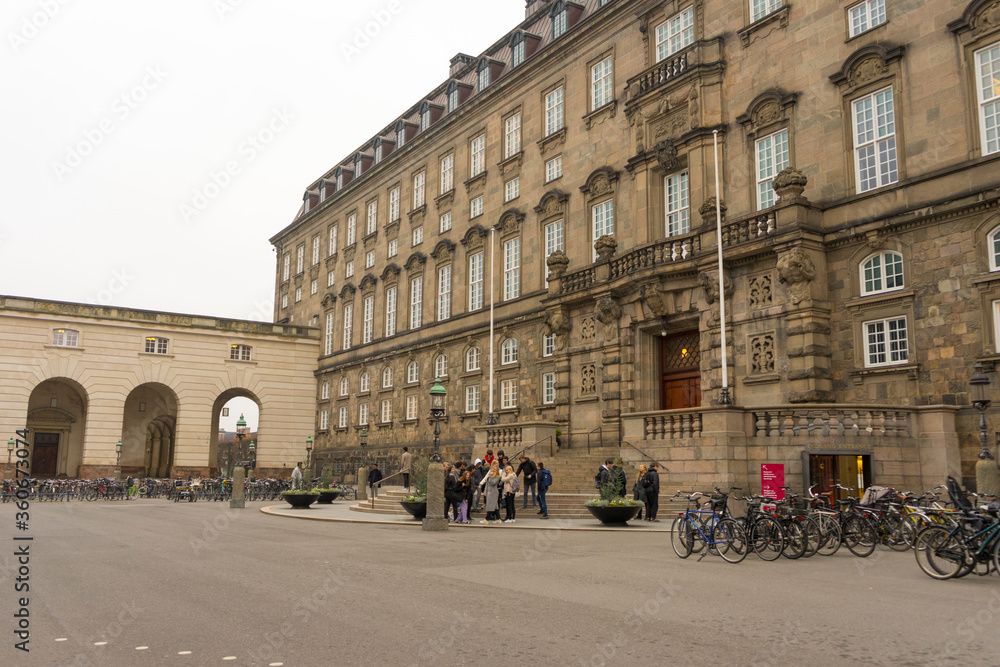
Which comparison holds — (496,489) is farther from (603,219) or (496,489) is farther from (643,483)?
(603,219)

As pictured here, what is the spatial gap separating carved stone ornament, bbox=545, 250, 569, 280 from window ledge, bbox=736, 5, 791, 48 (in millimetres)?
9977

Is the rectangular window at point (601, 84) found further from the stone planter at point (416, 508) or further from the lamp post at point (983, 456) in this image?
the lamp post at point (983, 456)

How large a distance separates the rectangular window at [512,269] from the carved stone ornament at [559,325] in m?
5.97

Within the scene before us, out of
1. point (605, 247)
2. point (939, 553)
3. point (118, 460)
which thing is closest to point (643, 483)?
point (939, 553)

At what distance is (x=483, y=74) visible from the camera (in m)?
44.2

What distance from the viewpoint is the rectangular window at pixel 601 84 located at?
34.3 metres

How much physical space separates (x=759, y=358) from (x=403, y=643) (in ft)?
64.5

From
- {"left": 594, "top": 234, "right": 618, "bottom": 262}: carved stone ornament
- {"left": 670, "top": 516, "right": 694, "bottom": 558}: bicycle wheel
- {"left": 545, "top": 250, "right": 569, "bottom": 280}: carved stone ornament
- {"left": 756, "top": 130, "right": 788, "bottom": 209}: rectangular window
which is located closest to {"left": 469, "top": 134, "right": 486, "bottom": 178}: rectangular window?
{"left": 545, "top": 250, "right": 569, "bottom": 280}: carved stone ornament

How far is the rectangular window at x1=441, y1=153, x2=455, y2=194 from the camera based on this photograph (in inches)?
1783

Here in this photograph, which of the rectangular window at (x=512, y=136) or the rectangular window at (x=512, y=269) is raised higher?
the rectangular window at (x=512, y=136)

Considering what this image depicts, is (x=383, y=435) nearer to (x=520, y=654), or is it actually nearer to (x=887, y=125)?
(x=887, y=125)

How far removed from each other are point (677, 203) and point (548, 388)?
9.63 meters

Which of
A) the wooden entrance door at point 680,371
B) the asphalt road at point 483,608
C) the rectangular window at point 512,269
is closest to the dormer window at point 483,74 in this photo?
the rectangular window at point 512,269

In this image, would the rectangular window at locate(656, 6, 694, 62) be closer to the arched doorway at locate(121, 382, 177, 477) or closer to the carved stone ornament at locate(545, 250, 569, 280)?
the carved stone ornament at locate(545, 250, 569, 280)
